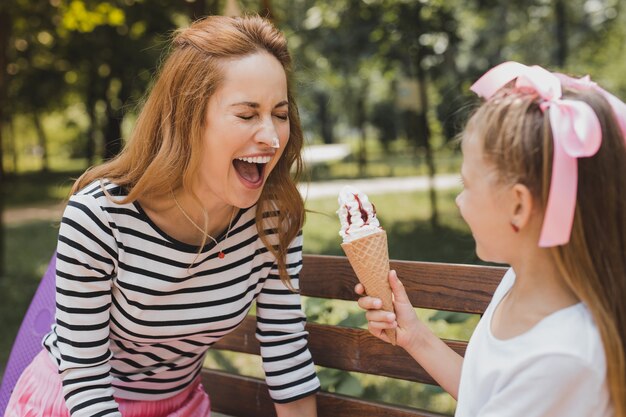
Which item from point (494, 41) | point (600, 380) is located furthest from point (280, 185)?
point (494, 41)

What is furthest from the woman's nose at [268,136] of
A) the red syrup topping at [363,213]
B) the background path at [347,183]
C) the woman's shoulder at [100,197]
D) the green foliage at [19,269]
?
the background path at [347,183]

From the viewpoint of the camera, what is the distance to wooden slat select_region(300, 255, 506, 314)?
7.09 feet

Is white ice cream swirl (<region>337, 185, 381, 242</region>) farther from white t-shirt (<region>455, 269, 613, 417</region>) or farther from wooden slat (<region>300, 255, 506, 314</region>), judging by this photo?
white t-shirt (<region>455, 269, 613, 417</region>)

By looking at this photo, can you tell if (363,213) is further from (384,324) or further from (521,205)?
(521,205)

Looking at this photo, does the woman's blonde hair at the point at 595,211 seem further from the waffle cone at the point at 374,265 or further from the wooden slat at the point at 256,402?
the wooden slat at the point at 256,402

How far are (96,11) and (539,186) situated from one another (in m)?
7.20

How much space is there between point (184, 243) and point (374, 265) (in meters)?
0.57

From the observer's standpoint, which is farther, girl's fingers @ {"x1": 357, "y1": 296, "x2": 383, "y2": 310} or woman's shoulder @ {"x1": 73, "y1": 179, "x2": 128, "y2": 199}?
woman's shoulder @ {"x1": 73, "y1": 179, "x2": 128, "y2": 199}


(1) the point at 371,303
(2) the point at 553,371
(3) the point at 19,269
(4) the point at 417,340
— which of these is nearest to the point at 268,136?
(1) the point at 371,303

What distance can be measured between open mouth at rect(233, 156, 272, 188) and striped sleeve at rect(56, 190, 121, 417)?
39cm

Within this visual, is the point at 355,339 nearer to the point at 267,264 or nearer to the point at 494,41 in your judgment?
the point at 267,264

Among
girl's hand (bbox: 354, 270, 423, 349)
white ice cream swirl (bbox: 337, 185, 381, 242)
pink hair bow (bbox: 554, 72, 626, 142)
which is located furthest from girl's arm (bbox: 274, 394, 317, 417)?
pink hair bow (bbox: 554, 72, 626, 142)

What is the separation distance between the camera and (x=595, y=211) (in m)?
1.35

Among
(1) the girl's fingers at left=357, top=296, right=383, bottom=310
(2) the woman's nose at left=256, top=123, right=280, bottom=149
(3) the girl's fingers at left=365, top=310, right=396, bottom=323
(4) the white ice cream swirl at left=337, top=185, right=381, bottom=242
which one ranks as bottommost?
(3) the girl's fingers at left=365, top=310, right=396, bottom=323
